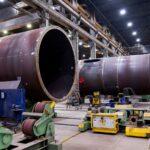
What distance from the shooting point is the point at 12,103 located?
10.9 ft

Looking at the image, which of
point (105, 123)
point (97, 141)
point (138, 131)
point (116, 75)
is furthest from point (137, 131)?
point (116, 75)

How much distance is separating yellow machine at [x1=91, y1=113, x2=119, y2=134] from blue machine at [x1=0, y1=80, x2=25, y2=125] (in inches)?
61.3

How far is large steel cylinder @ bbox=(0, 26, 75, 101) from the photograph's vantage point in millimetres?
3338

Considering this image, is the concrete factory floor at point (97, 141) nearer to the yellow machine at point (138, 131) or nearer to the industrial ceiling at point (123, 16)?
the yellow machine at point (138, 131)

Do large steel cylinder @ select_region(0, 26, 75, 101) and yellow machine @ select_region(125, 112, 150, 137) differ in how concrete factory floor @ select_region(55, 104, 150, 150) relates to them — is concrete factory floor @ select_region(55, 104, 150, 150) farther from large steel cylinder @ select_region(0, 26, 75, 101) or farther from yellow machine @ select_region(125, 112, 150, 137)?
large steel cylinder @ select_region(0, 26, 75, 101)

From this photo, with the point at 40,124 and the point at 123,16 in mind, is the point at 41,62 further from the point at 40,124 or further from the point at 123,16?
the point at 123,16

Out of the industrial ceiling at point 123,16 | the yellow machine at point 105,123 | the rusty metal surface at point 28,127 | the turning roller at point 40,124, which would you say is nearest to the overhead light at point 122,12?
the industrial ceiling at point 123,16

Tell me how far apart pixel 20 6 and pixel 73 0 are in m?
3.61

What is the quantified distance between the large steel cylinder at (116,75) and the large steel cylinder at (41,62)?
3515 millimetres

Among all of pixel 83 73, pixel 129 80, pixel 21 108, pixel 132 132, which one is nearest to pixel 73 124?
pixel 132 132

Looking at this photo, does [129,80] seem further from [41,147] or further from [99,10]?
[99,10]

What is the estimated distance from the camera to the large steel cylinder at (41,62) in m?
3.34

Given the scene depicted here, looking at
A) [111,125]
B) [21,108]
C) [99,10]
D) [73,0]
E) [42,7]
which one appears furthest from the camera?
[99,10]

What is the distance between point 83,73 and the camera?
27.5 ft
